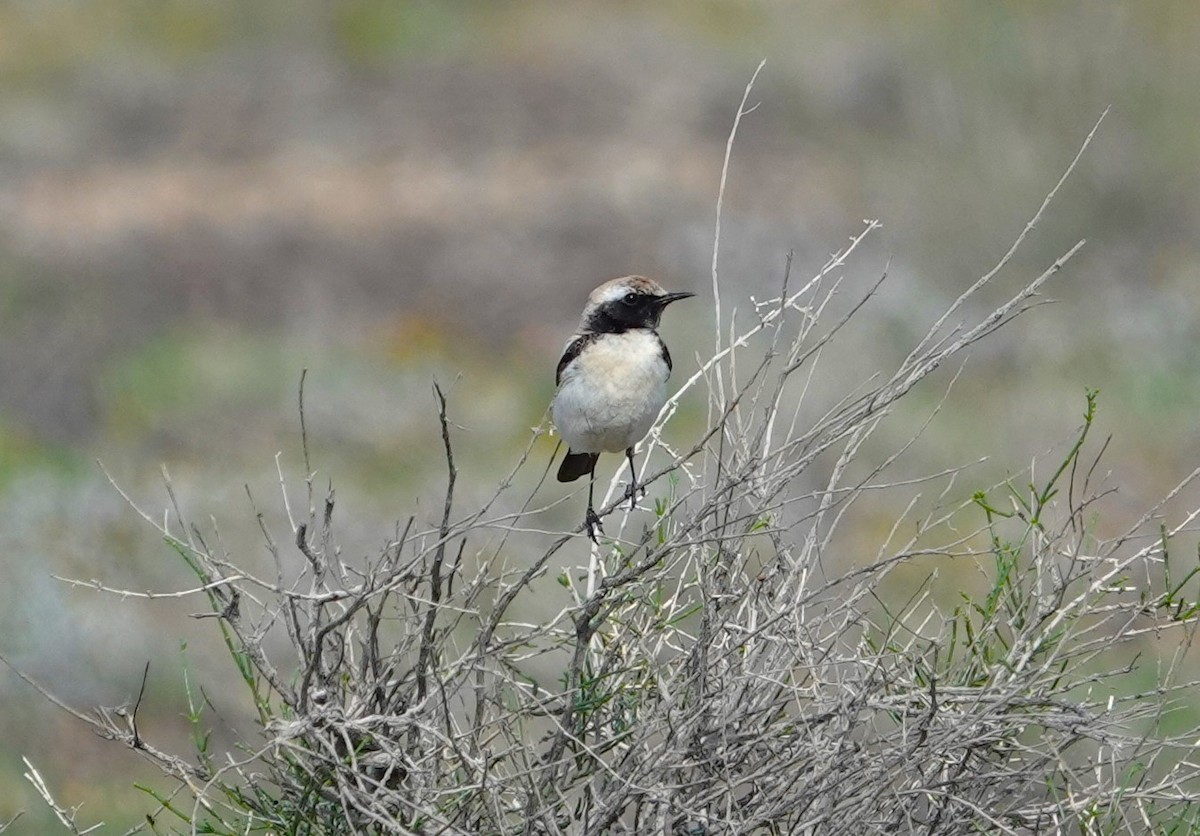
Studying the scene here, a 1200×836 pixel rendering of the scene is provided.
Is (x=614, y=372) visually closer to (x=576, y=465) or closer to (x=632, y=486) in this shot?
(x=576, y=465)

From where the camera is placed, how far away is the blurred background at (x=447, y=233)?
45.1 ft

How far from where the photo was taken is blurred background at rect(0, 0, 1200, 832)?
13742mm

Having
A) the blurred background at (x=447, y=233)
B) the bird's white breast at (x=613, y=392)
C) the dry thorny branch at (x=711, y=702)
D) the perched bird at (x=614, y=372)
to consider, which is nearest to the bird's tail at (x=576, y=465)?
the perched bird at (x=614, y=372)

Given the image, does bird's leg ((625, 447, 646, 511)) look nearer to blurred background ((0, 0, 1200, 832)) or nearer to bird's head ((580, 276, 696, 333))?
bird's head ((580, 276, 696, 333))

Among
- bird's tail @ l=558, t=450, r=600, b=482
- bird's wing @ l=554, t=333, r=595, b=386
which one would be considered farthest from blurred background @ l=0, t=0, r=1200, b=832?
bird's wing @ l=554, t=333, r=595, b=386

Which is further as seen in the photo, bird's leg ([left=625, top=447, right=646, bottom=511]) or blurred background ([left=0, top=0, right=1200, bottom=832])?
blurred background ([left=0, top=0, right=1200, bottom=832])

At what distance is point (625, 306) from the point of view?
5.60 metres

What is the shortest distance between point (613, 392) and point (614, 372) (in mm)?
86

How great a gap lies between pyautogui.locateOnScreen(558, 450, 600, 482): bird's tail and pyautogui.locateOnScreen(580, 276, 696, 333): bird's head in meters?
0.44

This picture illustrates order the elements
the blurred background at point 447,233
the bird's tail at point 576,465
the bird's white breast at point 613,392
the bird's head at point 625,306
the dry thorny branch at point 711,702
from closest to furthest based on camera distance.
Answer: the dry thorny branch at point 711,702 < the bird's white breast at point 613,392 < the bird's head at point 625,306 < the bird's tail at point 576,465 < the blurred background at point 447,233

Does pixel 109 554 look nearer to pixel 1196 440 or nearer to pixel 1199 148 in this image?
pixel 1196 440

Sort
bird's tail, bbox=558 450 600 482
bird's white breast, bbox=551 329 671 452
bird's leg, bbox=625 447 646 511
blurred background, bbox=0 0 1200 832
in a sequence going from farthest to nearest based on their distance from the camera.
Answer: blurred background, bbox=0 0 1200 832, bird's tail, bbox=558 450 600 482, bird's white breast, bbox=551 329 671 452, bird's leg, bbox=625 447 646 511

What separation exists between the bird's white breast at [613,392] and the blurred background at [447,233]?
369 centimetres

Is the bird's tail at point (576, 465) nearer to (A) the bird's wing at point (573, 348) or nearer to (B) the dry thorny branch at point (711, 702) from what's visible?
(A) the bird's wing at point (573, 348)
